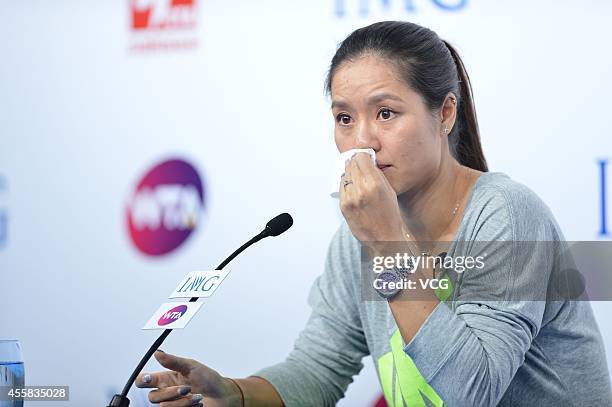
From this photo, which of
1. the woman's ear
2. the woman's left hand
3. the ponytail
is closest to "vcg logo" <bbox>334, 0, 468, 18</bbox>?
the ponytail

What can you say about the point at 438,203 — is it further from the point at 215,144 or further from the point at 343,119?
the point at 215,144

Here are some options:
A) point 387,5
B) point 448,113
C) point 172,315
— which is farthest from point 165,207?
point 172,315

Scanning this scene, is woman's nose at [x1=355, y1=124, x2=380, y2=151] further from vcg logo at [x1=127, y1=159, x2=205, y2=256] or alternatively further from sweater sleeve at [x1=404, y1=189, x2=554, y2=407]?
vcg logo at [x1=127, y1=159, x2=205, y2=256]

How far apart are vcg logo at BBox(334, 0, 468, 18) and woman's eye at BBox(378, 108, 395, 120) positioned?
2.37 ft

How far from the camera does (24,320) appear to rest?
227cm

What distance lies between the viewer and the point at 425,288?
46.7 inches

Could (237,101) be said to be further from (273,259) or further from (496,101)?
(496,101)

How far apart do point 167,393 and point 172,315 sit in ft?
0.45

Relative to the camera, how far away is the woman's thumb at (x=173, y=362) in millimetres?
1255

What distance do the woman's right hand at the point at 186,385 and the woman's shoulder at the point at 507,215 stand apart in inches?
18.6

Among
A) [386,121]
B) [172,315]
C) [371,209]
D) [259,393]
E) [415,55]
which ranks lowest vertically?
[259,393]

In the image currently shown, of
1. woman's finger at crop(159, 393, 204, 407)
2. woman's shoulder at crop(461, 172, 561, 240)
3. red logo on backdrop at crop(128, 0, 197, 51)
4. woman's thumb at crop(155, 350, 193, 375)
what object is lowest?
woman's finger at crop(159, 393, 204, 407)

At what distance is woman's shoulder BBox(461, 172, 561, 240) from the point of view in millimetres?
1312

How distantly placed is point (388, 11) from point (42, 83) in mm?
981
